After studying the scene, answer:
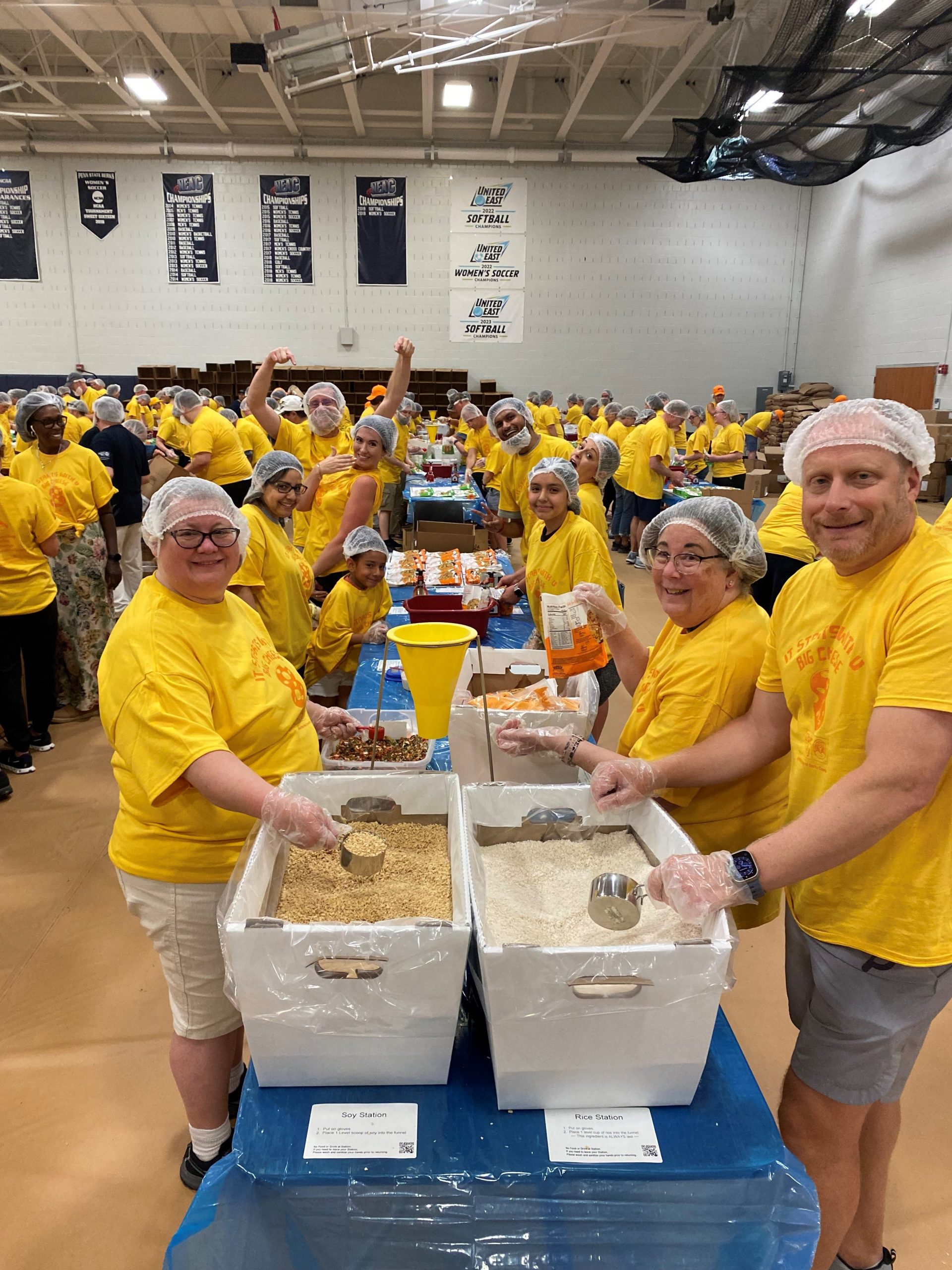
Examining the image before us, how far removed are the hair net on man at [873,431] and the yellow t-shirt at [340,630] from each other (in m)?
2.35

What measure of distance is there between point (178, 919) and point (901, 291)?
14874 millimetres

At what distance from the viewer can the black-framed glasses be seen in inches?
60.6

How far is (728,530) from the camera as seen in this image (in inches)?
67.4

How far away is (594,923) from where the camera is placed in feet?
3.73

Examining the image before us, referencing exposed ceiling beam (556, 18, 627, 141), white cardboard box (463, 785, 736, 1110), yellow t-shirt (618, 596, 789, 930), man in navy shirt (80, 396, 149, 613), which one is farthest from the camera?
exposed ceiling beam (556, 18, 627, 141)

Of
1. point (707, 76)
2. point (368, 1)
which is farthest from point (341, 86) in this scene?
point (707, 76)

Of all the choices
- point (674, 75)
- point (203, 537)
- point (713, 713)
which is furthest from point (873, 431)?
point (674, 75)

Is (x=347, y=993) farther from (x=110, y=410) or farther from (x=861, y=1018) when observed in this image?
(x=110, y=410)

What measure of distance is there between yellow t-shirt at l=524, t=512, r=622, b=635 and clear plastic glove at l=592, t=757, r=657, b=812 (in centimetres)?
154

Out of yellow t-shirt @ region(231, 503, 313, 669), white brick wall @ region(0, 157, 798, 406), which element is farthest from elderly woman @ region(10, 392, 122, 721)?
white brick wall @ region(0, 157, 798, 406)

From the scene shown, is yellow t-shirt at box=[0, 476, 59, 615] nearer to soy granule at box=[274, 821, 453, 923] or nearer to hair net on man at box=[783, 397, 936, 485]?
soy granule at box=[274, 821, 453, 923]

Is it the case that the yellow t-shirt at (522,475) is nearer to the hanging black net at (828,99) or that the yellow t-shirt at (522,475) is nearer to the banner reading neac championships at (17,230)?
the hanging black net at (828,99)

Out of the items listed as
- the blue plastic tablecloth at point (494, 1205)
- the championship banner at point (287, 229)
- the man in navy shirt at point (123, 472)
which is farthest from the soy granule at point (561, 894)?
the championship banner at point (287, 229)

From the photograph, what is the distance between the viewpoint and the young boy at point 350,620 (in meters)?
3.34
